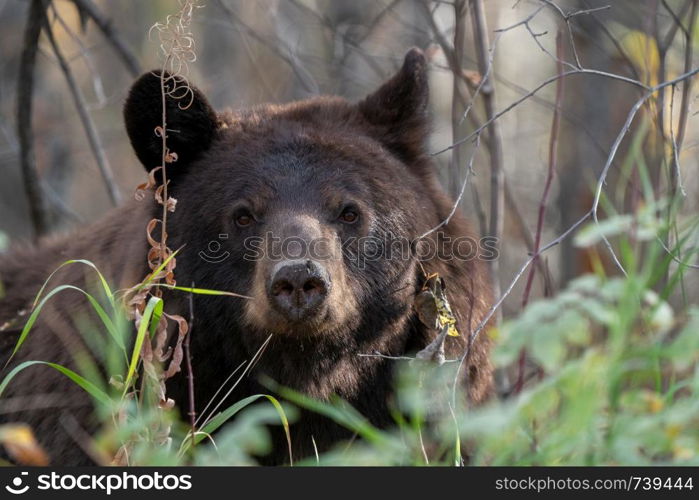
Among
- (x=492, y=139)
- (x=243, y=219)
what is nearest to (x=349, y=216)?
(x=243, y=219)

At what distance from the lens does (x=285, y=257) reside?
13.8ft

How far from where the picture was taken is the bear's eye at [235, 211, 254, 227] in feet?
15.1

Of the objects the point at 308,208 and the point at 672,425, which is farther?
the point at 308,208

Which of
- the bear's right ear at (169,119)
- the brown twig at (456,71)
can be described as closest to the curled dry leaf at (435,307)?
the bear's right ear at (169,119)

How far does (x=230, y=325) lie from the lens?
4.54 metres

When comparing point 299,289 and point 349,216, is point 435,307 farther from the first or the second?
point 299,289

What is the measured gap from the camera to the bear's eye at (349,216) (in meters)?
4.63

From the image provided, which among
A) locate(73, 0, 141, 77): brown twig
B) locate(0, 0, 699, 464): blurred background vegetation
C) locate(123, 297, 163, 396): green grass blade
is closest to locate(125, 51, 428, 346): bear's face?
locate(0, 0, 699, 464): blurred background vegetation

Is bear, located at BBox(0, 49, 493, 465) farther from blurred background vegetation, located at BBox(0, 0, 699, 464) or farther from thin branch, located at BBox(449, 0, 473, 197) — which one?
thin branch, located at BBox(449, 0, 473, 197)

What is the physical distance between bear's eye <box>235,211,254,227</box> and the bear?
1 centimetres

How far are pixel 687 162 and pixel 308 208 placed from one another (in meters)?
7.55

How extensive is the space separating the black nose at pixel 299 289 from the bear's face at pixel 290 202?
0.13ft

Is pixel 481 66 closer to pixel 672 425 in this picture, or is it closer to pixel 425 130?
pixel 425 130
